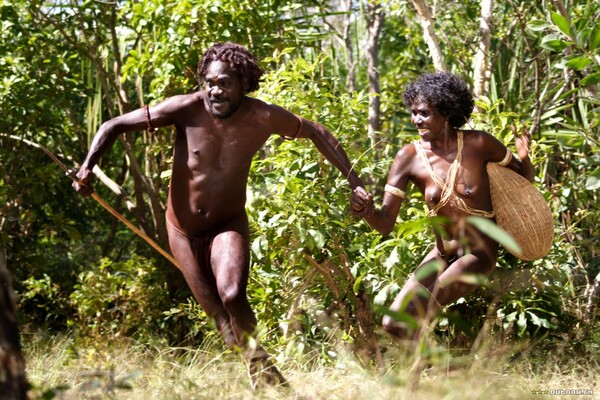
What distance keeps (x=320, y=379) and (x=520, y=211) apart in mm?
1361

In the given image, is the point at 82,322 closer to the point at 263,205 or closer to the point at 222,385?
the point at 263,205

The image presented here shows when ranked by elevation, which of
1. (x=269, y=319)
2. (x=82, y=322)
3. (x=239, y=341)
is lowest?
(x=82, y=322)

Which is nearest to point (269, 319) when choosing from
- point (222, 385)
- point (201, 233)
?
point (201, 233)

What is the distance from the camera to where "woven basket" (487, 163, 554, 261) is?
5.14 metres

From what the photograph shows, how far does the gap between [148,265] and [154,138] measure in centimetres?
105

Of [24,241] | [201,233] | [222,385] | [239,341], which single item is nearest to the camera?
[222,385]

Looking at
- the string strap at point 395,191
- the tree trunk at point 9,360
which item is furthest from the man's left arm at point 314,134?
the tree trunk at point 9,360

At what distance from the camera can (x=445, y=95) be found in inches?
202

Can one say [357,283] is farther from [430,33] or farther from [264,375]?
[430,33]

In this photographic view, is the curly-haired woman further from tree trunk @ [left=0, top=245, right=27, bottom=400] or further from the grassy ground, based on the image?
tree trunk @ [left=0, top=245, right=27, bottom=400]

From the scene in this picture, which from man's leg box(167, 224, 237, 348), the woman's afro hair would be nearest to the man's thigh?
man's leg box(167, 224, 237, 348)

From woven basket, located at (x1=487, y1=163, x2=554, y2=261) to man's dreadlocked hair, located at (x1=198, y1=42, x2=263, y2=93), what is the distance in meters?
1.30

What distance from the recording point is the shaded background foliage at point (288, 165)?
233 inches

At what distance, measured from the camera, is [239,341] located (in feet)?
15.6
